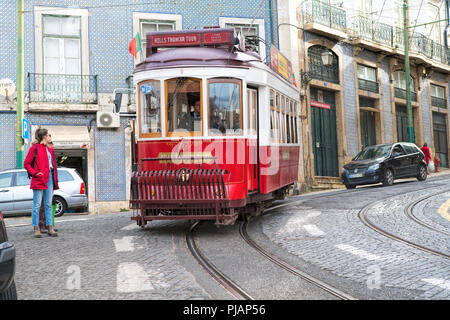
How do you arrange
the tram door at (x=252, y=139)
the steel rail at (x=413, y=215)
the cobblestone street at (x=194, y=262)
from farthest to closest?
the tram door at (x=252, y=139), the steel rail at (x=413, y=215), the cobblestone street at (x=194, y=262)

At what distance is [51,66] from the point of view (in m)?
17.3

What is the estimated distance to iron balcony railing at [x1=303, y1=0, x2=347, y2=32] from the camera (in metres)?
21.5

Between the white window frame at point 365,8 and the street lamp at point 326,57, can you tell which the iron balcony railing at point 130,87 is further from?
the white window frame at point 365,8

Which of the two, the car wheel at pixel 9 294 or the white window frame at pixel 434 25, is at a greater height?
the white window frame at pixel 434 25

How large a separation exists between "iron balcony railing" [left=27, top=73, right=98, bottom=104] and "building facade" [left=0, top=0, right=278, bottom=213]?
0.10 ft

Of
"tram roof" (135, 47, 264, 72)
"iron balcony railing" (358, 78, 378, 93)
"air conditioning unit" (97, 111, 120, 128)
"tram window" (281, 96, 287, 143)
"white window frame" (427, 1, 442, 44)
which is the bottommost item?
"tram window" (281, 96, 287, 143)

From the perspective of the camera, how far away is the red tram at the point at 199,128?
7727mm

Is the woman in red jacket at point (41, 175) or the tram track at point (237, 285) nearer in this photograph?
the tram track at point (237, 285)

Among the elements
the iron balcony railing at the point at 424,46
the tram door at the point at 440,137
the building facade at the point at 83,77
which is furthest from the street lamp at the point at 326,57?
the tram door at the point at 440,137

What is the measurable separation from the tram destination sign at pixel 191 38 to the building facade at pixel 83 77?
339 inches

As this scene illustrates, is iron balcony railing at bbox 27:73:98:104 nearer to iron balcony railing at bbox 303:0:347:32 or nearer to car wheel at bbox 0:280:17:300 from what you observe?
iron balcony railing at bbox 303:0:347:32

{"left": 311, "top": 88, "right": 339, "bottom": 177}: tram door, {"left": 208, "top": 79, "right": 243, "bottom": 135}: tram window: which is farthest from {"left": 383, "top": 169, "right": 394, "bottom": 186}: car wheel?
{"left": 208, "top": 79, "right": 243, "bottom": 135}: tram window

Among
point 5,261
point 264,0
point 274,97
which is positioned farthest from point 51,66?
point 5,261
